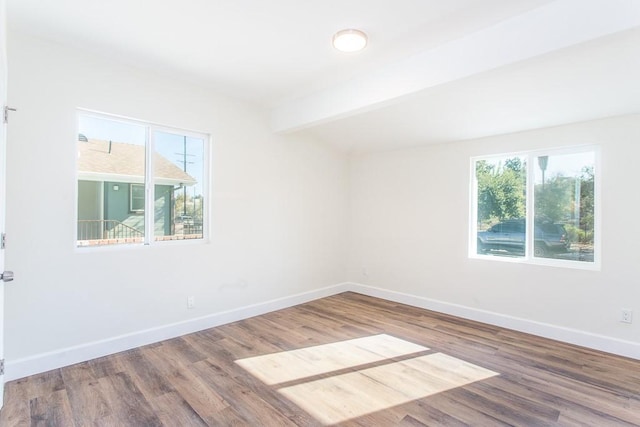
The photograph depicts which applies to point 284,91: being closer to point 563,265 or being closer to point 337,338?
point 337,338

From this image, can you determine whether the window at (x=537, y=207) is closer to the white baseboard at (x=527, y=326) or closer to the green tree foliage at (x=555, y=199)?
the green tree foliage at (x=555, y=199)

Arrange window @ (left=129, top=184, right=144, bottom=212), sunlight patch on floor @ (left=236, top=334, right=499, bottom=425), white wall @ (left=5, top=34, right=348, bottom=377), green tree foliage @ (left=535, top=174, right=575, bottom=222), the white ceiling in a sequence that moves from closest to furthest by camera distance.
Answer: the white ceiling, sunlight patch on floor @ (left=236, top=334, right=499, bottom=425), white wall @ (left=5, top=34, right=348, bottom=377), window @ (left=129, top=184, right=144, bottom=212), green tree foliage @ (left=535, top=174, right=575, bottom=222)

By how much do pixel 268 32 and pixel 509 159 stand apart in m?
3.03

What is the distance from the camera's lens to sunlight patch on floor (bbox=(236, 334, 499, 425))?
7.30 ft

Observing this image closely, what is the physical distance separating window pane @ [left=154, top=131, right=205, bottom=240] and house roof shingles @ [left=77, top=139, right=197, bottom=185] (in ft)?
0.03

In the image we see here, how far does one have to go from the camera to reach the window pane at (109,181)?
285 centimetres

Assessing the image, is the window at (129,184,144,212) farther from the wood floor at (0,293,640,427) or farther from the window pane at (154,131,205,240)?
the wood floor at (0,293,640,427)

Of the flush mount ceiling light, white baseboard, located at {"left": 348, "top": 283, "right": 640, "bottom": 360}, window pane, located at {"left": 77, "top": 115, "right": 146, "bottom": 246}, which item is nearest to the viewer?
the flush mount ceiling light

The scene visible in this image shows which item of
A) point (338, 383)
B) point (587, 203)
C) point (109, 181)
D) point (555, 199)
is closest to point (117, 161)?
point (109, 181)

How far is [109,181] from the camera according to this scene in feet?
9.80

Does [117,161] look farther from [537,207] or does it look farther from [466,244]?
[537,207]

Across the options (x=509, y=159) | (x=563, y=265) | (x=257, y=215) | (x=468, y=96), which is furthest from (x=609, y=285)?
(x=257, y=215)

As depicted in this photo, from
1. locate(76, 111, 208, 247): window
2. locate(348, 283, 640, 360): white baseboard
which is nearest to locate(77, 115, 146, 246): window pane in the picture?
locate(76, 111, 208, 247): window

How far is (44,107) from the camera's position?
2.58 m
